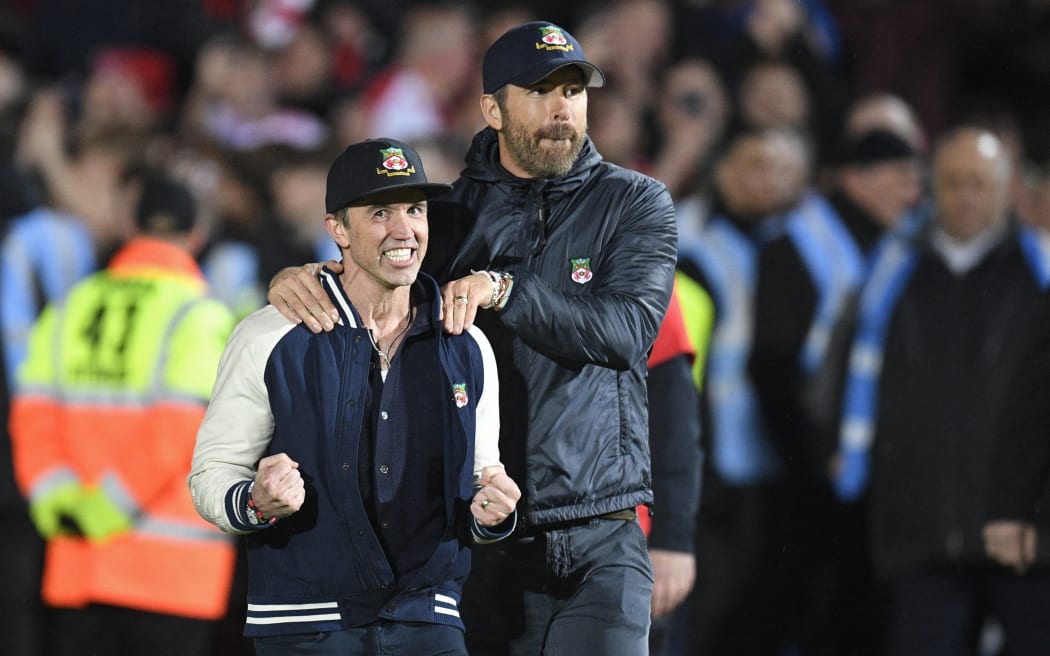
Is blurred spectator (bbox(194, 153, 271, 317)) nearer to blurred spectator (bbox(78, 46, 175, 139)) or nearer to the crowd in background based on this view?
the crowd in background

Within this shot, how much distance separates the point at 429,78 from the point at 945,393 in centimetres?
506

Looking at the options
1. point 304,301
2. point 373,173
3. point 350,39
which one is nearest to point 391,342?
point 304,301

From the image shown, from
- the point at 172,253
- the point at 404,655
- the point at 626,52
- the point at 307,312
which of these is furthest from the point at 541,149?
the point at 626,52


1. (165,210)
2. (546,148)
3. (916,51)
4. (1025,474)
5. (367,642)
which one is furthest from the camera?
(916,51)

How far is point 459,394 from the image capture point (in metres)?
A: 4.58

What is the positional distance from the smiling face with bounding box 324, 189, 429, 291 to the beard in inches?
21.3

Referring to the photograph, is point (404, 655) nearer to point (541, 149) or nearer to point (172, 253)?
point (541, 149)

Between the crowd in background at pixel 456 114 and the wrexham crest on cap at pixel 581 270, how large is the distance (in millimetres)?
2947

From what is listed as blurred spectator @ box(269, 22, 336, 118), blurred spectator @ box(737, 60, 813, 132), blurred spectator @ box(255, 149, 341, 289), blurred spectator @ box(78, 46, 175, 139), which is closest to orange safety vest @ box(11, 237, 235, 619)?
blurred spectator @ box(255, 149, 341, 289)

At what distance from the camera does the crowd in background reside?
8.45 metres

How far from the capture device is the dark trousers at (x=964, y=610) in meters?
6.74

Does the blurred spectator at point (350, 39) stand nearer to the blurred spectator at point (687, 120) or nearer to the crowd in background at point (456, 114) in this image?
the crowd in background at point (456, 114)

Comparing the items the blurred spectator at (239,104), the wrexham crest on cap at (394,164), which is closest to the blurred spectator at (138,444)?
the wrexham crest on cap at (394,164)

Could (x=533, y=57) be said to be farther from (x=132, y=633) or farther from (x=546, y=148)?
(x=132, y=633)
